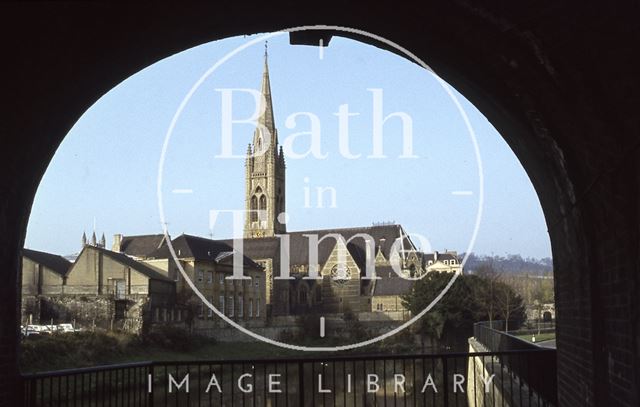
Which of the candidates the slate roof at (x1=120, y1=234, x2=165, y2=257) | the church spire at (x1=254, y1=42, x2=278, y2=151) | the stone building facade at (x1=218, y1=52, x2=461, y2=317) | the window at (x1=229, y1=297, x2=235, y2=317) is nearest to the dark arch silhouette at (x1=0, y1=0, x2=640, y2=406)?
the window at (x1=229, y1=297, x2=235, y2=317)

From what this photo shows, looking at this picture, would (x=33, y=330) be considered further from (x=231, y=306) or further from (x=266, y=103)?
(x=266, y=103)

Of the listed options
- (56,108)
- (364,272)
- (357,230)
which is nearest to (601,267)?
(56,108)

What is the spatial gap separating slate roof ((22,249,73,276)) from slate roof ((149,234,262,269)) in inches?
343

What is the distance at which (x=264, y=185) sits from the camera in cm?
11656

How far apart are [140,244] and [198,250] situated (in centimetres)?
1697

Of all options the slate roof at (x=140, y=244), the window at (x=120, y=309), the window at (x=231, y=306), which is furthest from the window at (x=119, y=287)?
the slate roof at (x=140, y=244)

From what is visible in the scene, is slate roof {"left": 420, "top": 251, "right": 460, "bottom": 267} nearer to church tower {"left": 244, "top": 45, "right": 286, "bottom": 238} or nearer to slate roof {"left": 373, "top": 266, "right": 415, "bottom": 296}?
slate roof {"left": 373, "top": 266, "right": 415, "bottom": 296}

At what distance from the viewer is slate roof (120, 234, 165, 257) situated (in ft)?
270

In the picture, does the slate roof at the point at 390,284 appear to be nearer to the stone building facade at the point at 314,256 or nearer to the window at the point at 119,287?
the stone building facade at the point at 314,256

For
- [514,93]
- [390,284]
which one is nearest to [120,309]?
[390,284]

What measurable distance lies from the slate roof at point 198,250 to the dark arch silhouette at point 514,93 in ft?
200

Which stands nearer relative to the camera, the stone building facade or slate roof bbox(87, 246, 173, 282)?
slate roof bbox(87, 246, 173, 282)

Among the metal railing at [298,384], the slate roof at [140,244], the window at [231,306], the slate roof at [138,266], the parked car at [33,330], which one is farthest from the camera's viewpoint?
the slate roof at [140,244]

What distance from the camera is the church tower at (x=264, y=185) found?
114 meters
